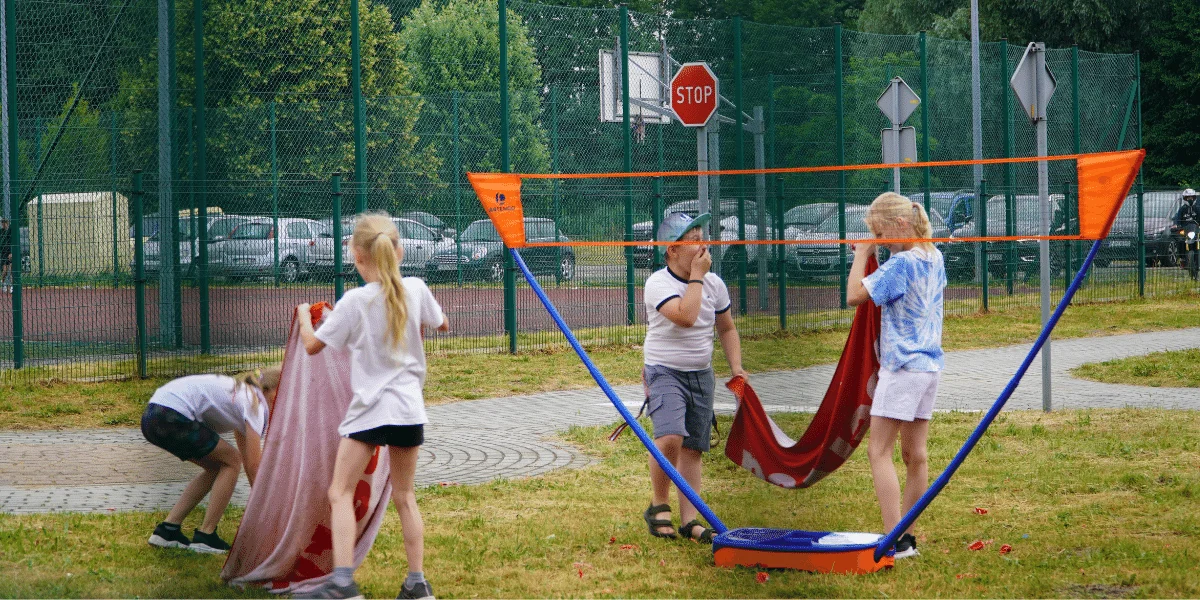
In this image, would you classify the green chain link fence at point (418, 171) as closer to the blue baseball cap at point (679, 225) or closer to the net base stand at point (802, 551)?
the blue baseball cap at point (679, 225)

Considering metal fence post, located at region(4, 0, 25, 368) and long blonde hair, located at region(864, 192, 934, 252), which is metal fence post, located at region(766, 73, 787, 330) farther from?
metal fence post, located at region(4, 0, 25, 368)

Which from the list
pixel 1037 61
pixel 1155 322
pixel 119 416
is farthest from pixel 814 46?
pixel 119 416

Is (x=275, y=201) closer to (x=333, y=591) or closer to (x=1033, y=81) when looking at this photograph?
(x=1033, y=81)

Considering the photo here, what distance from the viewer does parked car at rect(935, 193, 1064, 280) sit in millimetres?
19594

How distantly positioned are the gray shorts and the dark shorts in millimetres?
1983

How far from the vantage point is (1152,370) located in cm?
1207

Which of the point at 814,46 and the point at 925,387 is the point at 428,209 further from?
the point at 925,387

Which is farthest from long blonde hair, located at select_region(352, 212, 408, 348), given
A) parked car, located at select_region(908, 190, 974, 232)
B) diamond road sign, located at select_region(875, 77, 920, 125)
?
parked car, located at select_region(908, 190, 974, 232)

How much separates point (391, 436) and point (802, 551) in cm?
172

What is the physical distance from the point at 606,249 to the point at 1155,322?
7709mm

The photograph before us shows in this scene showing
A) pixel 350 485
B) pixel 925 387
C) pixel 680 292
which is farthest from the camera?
pixel 680 292

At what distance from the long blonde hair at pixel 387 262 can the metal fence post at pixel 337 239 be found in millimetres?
8003

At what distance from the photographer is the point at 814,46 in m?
14.4

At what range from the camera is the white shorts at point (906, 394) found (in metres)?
5.44
